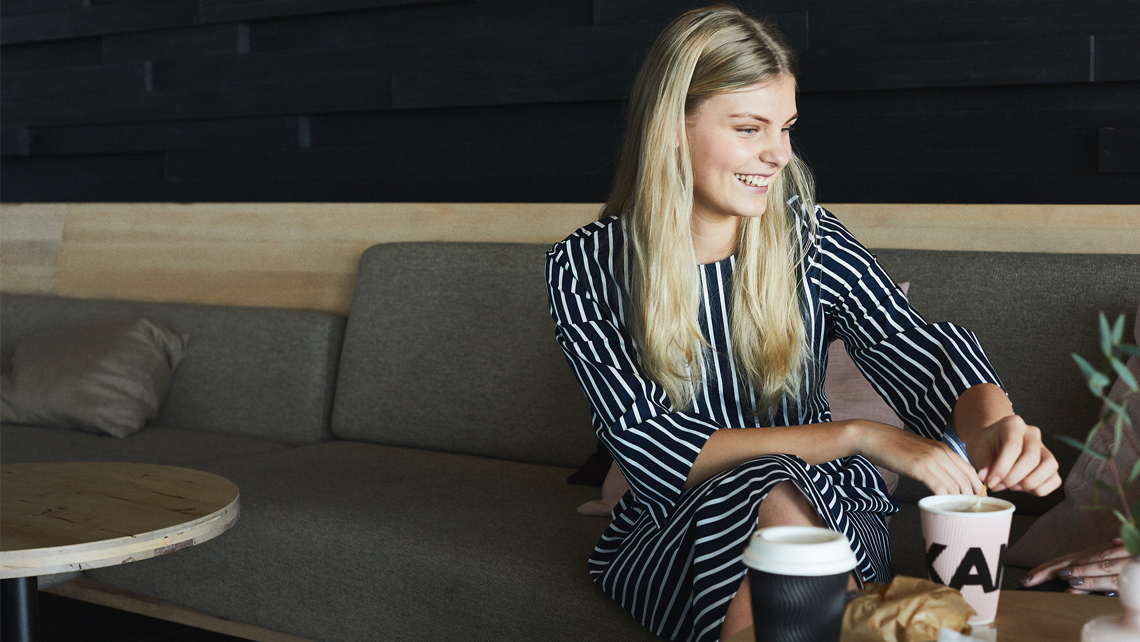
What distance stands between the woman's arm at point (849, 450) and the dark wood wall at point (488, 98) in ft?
3.67

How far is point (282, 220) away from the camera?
2.96 metres

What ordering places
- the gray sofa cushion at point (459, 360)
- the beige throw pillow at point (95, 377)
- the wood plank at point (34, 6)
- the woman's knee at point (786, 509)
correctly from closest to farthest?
the woman's knee at point (786, 509) → the gray sofa cushion at point (459, 360) → the beige throw pillow at point (95, 377) → the wood plank at point (34, 6)

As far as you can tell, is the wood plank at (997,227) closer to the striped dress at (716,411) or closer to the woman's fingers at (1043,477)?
the striped dress at (716,411)

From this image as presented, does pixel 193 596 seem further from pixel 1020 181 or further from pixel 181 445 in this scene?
pixel 1020 181

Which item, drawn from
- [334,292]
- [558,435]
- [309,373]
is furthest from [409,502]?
[334,292]

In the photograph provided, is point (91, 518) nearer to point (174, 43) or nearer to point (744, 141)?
point (744, 141)

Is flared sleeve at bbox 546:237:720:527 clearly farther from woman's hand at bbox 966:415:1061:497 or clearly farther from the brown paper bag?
the brown paper bag

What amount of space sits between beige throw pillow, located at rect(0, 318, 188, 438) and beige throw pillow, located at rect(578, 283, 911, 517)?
4.38ft

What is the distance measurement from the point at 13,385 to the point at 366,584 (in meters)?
1.41

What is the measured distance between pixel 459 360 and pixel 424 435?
0.20 metres

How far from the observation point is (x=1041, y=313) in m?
1.81

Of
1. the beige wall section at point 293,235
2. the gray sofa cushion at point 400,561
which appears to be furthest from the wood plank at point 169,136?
the gray sofa cushion at point 400,561

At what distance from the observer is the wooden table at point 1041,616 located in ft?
2.75

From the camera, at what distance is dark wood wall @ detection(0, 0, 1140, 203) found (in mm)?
2045
